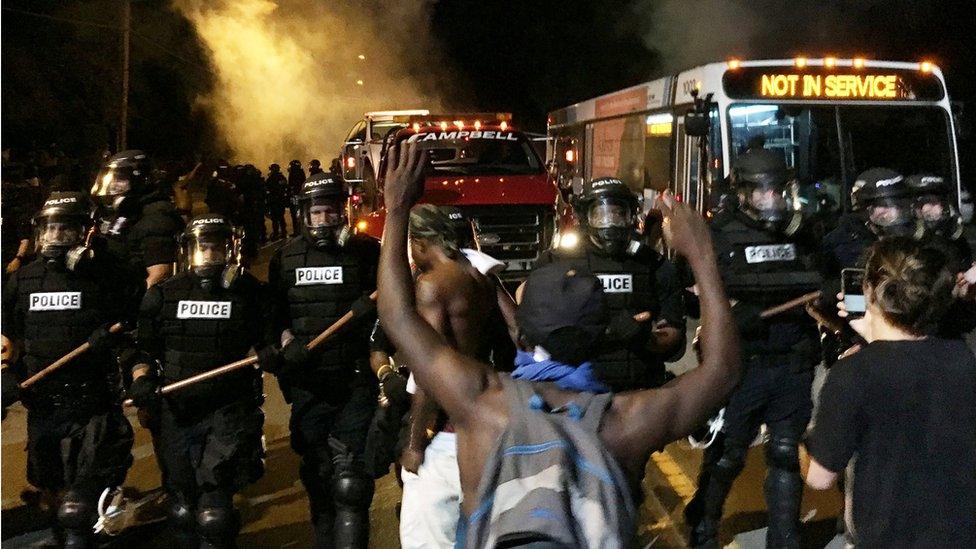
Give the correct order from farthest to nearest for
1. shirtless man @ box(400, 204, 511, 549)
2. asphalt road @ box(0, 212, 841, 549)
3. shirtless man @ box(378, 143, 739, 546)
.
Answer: asphalt road @ box(0, 212, 841, 549), shirtless man @ box(400, 204, 511, 549), shirtless man @ box(378, 143, 739, 546)

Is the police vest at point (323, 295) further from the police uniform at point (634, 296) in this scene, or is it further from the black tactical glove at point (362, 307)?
the police uniform at point (634, 296)

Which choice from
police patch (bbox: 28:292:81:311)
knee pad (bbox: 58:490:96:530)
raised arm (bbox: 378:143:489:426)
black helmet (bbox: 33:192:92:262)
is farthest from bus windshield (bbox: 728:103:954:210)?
raised arm (bbox: 378:143:489:426)

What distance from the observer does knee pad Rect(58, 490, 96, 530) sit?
4.52 metres

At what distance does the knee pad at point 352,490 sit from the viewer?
457 cm

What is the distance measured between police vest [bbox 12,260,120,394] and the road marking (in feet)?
11.3

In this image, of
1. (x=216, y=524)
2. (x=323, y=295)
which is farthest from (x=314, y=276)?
(x=216, y=524)

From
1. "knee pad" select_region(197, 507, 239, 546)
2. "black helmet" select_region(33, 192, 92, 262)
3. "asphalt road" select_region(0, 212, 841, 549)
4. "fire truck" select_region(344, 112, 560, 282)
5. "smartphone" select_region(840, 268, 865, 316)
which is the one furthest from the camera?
"fire truck" select_region(344, 112, 560, 282)

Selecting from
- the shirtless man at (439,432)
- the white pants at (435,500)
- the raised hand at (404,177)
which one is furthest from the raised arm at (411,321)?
the white pants at (435,500)

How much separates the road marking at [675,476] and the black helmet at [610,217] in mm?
1862

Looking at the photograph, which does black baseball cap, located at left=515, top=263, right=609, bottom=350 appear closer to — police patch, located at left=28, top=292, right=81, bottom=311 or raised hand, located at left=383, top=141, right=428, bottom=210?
raised hand, located at left=383, top=141, right=428, bottom=210

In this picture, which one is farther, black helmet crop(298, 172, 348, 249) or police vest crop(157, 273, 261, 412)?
black helmet crop(298, 172, 348, 249)

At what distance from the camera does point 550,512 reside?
1990mm

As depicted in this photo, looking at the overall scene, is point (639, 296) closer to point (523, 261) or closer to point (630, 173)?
point (523, 261)

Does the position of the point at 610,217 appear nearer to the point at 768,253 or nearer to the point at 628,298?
the point at 628,298
